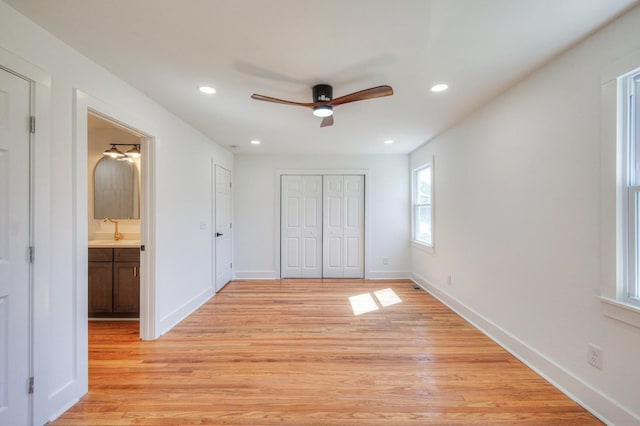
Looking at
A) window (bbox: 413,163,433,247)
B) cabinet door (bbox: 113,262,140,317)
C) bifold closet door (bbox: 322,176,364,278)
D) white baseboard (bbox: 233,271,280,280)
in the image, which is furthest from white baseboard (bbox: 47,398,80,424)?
window (bbox: 413,163,433,247)

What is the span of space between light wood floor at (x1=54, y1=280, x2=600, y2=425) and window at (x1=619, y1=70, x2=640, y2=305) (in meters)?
0.90

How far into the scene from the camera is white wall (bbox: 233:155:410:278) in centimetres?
521

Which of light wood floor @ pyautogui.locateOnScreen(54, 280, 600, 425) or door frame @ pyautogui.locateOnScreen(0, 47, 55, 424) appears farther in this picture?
light wood floor @ pyautogui.locateOnScreen(54, 280, 600, 425)

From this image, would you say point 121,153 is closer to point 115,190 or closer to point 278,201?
point 115,190

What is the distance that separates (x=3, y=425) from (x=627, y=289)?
349 cm

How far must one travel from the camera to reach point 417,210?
5.03 meters

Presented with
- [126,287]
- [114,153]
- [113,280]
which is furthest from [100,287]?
[114,153]

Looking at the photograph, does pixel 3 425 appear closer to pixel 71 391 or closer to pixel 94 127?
pixel 71 391

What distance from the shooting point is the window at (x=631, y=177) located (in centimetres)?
156

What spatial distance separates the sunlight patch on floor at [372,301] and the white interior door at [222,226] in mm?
2147

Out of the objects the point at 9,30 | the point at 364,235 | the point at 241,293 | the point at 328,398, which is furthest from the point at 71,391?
the point at 364,235

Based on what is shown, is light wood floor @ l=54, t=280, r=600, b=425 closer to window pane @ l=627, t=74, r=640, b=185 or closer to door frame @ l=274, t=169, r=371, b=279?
window pane @ l=627, t=74, r=640, b=185

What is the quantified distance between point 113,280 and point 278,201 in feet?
9.08

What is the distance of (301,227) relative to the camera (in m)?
5.30
